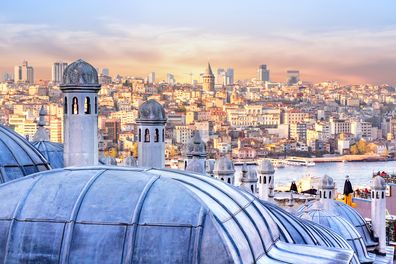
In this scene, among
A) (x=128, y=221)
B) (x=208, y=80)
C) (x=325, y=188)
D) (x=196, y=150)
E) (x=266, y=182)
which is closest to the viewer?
(x=128, y=221)

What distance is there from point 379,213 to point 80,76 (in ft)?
11.9

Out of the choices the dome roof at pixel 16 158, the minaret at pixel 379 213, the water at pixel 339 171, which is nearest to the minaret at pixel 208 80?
the water at pixel 339 171

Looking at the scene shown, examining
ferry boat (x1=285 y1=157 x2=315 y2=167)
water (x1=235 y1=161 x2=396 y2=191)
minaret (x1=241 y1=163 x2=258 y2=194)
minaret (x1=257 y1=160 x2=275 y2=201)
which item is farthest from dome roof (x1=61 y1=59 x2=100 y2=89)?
ferry boat (x1=285 y1=157 x2=315 y2=167)

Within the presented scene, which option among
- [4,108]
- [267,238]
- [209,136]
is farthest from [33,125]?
[267,238]

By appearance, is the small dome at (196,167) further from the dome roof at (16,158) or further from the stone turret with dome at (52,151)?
the dome roof at (16,158)

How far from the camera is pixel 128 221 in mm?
2021

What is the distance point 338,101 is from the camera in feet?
187

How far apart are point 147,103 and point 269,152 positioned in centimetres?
3558

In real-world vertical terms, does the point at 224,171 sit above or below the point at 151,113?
below

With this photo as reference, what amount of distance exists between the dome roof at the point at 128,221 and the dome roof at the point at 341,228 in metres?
2.87

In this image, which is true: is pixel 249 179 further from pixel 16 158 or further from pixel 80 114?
pixel 16 158

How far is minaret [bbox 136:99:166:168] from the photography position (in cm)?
407

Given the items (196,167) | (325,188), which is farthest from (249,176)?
(196,167)

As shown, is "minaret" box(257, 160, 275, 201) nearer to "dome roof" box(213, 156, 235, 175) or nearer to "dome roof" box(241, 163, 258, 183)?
"dome roof" box(241, 163, 258, 183)
